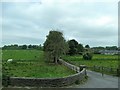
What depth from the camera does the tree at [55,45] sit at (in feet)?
173

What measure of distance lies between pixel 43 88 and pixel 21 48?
459 feet

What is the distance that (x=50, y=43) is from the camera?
5347 cm

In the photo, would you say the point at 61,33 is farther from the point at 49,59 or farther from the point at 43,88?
the point at 43,88

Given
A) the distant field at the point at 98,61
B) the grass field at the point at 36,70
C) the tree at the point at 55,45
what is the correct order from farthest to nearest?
the tree at the point at 55,45, the distant field at the point at 98,61, the grass field at the point at 36,70

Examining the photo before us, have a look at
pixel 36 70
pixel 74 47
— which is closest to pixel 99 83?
pixel 36 70

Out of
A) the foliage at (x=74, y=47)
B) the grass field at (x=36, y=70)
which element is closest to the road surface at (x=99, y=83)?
the grass field at (x=36, y=70)

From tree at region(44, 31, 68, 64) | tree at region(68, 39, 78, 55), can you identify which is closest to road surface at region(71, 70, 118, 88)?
tree at region(44, 31, 68, 64)

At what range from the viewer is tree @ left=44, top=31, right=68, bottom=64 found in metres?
52.8

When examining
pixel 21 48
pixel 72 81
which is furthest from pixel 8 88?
pixel 21 48

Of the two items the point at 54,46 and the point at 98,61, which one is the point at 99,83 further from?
the point at 98,61

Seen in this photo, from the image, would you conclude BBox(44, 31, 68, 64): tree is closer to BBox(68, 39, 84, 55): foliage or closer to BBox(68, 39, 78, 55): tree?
BBox(68, 39, 84, 55): foliage

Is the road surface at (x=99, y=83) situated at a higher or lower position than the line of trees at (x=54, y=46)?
lower

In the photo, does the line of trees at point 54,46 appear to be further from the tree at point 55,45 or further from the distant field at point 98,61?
the distant field at point 98,61

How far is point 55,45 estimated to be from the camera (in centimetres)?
5269
